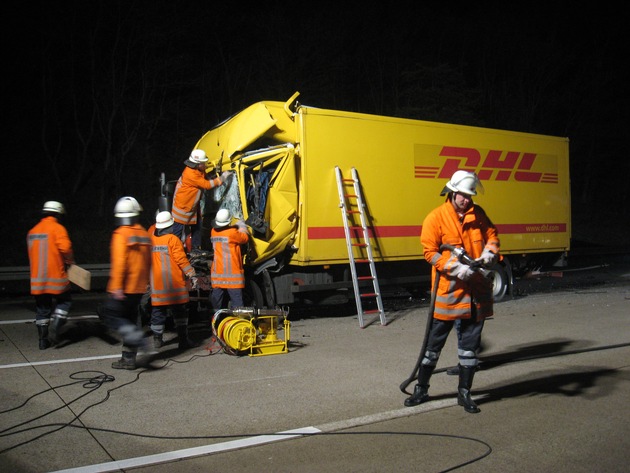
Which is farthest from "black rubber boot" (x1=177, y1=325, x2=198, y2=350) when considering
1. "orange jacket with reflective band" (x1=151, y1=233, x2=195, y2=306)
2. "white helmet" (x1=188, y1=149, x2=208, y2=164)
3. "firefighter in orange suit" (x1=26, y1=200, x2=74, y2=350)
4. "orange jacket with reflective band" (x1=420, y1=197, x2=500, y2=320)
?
"orange jacket with reflective band" (x1=420, y1=197, x2=500, y2=320)

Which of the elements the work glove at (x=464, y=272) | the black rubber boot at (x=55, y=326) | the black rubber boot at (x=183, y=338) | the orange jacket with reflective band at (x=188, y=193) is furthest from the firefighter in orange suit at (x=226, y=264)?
the work glove at (x=464, y=272)

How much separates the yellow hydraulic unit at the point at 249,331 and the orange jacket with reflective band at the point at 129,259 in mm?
1173

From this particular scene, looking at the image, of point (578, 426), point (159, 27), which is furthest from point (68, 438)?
point (159, 27)

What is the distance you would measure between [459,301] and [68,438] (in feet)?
10.4

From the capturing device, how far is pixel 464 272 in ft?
15.6

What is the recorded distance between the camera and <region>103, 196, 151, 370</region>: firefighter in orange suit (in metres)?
6.34

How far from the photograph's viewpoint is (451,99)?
26484 millimetres

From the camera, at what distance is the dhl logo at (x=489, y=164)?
11055mm

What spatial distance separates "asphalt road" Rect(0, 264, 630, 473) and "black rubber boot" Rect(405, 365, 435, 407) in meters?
0.09

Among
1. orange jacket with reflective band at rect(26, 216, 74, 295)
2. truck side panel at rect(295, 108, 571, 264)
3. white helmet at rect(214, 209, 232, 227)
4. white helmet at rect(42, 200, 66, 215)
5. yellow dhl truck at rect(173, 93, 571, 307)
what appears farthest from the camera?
truck side panel at rect(295, 108, 571, 264)

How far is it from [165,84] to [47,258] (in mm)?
17831

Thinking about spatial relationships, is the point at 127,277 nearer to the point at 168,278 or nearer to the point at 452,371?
the point at 168,278

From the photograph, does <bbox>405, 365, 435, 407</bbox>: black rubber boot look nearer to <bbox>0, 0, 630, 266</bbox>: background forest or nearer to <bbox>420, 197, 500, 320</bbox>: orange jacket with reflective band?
<bbox>420, 197, 500, 320</bbox>: orange jacket with reflective band

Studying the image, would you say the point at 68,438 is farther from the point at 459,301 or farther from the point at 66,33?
the point at 66,33
